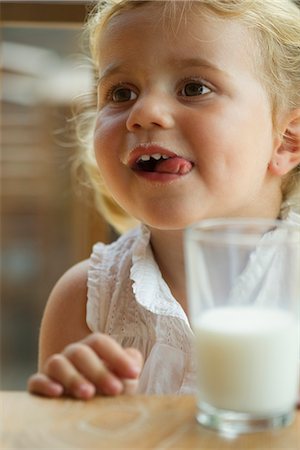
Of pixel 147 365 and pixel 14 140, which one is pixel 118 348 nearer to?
pixel 147 365

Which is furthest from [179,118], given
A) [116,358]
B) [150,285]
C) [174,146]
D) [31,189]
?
[31,189]

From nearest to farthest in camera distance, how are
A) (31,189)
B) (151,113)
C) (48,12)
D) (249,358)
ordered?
(249,358) → (151,113) → (48,12) → (31,189)

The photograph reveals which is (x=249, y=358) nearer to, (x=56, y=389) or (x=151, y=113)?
(x=56, y=389)

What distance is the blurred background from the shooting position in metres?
2.41

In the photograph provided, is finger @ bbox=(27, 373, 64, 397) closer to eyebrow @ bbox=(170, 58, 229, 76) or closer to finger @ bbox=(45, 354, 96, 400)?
finger @ bbox=(45, 354, 96, 400)

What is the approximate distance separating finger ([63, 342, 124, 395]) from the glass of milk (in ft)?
0.24

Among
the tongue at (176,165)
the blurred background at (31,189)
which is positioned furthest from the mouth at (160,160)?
the blurred background at (31,189)

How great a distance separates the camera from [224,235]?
19.7 inches

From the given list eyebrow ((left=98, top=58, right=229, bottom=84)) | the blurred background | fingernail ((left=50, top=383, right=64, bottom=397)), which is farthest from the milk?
the blurred background

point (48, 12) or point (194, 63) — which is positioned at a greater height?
point (48, 12)

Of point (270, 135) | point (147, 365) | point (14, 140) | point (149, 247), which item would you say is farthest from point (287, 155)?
point (14, 140)

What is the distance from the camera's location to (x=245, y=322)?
497 mm

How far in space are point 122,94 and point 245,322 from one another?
1.48 ft

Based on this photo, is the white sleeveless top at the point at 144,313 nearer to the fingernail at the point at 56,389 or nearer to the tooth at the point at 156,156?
the tooth at the point at 156,156
